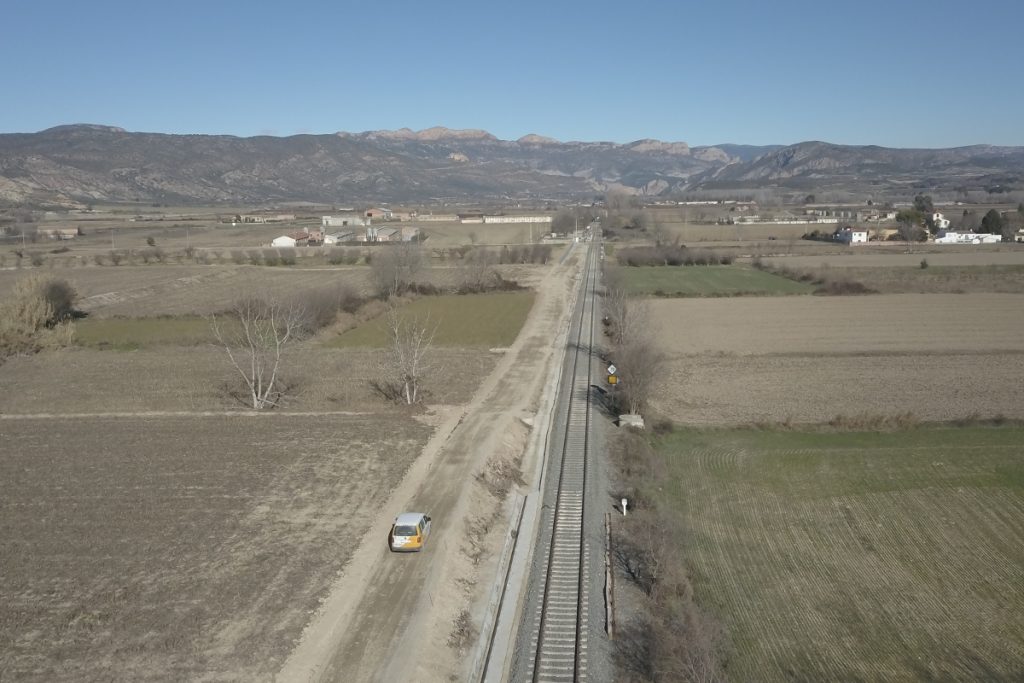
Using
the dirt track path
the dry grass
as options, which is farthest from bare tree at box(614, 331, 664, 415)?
the dry grass

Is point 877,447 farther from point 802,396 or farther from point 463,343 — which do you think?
point 463,343

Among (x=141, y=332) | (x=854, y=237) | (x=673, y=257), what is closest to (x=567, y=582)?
(x=141, y=332)

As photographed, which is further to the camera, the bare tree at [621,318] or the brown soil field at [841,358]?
the bare tree at [621,318]

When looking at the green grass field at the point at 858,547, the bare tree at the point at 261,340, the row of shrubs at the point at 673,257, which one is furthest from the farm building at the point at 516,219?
the green grass field at the point at 858,547

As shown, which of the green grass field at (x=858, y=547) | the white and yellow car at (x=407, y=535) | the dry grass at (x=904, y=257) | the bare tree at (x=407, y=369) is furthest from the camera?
the dry grass at (x=904, y=257)

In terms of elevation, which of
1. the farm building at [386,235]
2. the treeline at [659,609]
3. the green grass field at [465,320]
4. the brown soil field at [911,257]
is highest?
the farm building at [386,235]

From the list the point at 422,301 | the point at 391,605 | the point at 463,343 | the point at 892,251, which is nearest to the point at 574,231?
the point at 892,251

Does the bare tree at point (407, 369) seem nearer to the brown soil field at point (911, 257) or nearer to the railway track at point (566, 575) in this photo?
the railway track at point (566, 575)

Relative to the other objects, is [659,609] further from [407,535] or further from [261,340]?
[261,340]
